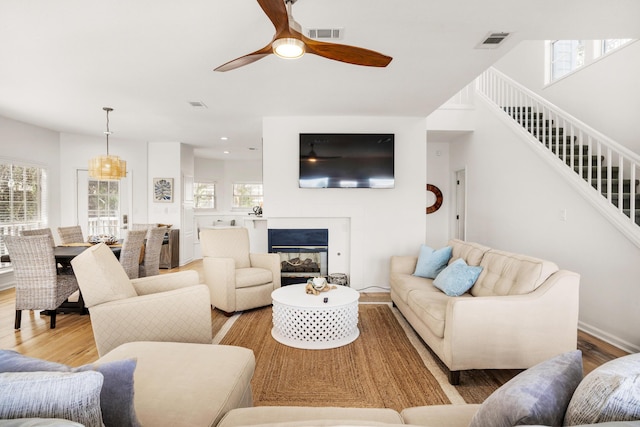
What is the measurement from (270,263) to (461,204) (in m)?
4.17

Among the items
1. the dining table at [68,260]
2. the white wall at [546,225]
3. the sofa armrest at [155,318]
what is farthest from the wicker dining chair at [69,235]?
the white wall at [546,225]

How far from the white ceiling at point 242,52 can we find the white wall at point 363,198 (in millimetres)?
229

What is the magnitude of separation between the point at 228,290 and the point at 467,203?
4579 mm

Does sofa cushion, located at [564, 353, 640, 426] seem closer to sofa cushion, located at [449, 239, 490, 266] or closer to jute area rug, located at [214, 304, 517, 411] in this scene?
jute area rug, located at [214, 304, 517, 411]

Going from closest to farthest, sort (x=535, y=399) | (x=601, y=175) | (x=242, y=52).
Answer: (x=535, y=399)
(x=242, y=52)
(x=601, y=175)

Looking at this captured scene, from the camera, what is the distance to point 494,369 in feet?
7.98

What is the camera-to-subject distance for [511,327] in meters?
2.19

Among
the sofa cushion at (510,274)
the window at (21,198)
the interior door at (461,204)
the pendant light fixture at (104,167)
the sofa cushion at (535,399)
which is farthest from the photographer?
the interior door at (461,204)

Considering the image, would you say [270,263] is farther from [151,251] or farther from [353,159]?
[353,159]

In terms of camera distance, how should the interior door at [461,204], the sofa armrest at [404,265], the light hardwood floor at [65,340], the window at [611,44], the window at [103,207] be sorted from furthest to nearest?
the interior door at [461,204] < the window at [103,207] < the window at [611,44] < the sofa armrest at [404,265] < the light hardwood floor at [65,340]

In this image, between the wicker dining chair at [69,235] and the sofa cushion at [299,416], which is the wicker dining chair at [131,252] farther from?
the sofa cushion at [299,416]

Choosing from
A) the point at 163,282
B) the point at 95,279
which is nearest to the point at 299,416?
the point at 95,279

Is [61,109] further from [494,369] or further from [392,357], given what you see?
[494,369]

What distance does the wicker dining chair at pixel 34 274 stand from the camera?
3160 mm
